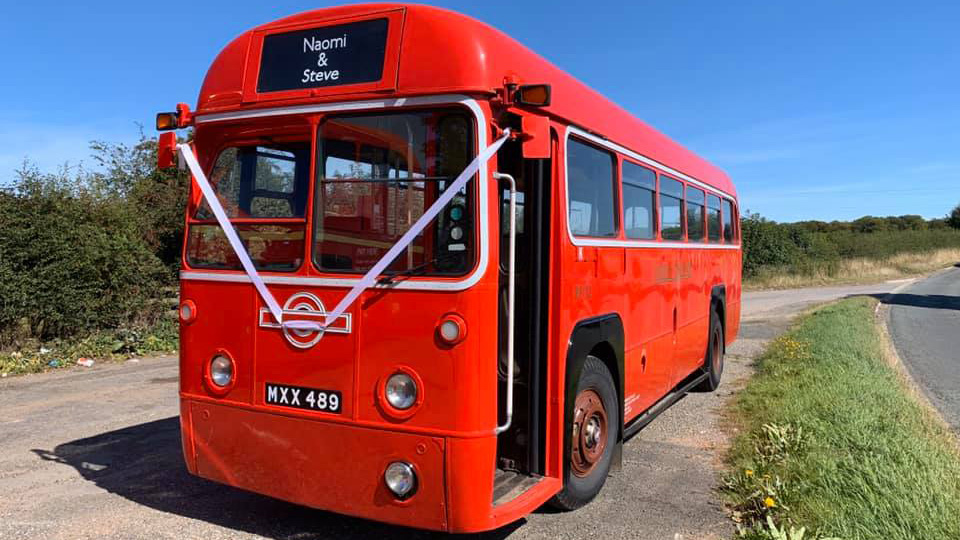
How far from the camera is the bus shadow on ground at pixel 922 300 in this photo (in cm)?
2186

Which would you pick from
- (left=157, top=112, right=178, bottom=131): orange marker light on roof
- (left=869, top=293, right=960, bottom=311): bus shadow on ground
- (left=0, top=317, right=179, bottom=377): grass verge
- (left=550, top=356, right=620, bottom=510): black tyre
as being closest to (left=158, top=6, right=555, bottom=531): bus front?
(left=157, top=112, right=178, bottom=131): orange marker light on roof

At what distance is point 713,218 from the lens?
30.6ft

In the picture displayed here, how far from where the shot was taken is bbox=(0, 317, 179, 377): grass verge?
10.2 m

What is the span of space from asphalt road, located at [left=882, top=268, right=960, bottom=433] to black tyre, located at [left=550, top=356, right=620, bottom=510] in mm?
4290

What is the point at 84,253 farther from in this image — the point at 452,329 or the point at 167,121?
the point at 452,329

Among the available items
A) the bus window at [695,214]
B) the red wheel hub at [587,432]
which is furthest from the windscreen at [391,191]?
the bus window at [695,214]

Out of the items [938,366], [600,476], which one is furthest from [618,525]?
[938,366]

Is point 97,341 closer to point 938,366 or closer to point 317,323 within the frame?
point 317,323

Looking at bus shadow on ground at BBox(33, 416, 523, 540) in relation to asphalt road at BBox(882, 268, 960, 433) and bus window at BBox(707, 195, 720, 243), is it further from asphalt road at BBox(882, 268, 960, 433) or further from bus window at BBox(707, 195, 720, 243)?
asphalt road at BBox(882, 268, 960, 433)

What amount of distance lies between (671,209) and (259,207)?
430cm

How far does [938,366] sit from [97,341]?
1370cm

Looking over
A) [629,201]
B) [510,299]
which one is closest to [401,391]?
[510,299]

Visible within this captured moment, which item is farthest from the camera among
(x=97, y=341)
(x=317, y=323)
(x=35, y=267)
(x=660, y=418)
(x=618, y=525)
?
(x=97, y=341)

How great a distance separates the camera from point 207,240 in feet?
14.1
